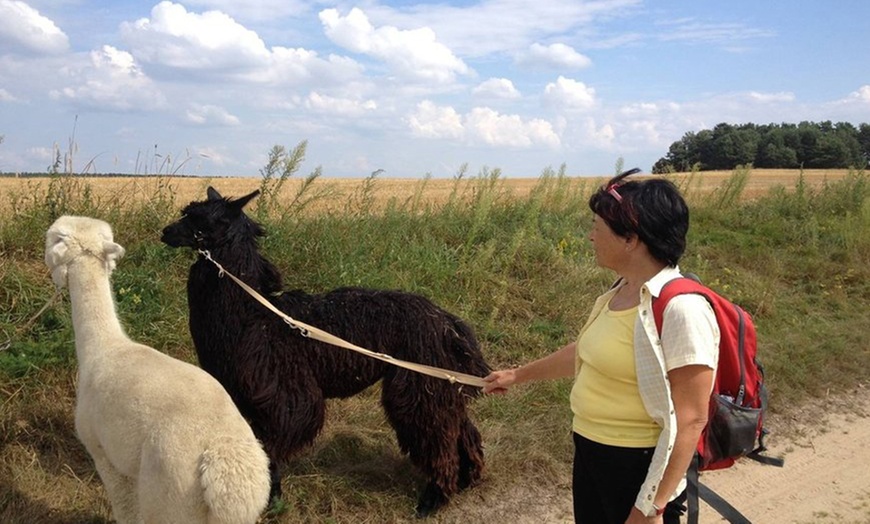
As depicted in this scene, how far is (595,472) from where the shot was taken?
2.58 m

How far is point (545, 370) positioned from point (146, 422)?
71.3 inches

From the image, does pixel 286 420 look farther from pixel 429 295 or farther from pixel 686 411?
pixel 429 295

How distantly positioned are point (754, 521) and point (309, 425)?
10.7ft

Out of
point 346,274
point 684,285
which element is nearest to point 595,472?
point 684,285

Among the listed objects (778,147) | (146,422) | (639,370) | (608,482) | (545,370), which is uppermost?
(778,147)

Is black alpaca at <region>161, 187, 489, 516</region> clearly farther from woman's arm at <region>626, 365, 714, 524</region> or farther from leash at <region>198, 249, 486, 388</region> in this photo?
woman's arm at <region>626, 365, 714, 524</region>

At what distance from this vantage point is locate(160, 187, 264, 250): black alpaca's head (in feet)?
13.8

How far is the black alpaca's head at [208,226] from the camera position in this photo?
13.8 ft

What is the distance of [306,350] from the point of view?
4375 millimetres

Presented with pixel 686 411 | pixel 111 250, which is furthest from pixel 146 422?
pixel 686 411

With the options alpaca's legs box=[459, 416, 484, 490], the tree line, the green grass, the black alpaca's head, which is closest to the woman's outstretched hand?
alpaca's legs box=[459, 416, 484, 490]

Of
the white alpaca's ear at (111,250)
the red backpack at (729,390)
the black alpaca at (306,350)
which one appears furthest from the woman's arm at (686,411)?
the white alpaca's ear at (111,250)

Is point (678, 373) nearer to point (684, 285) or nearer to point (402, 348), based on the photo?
point (684, 285)

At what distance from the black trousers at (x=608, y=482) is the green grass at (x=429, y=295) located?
7.05 ft
